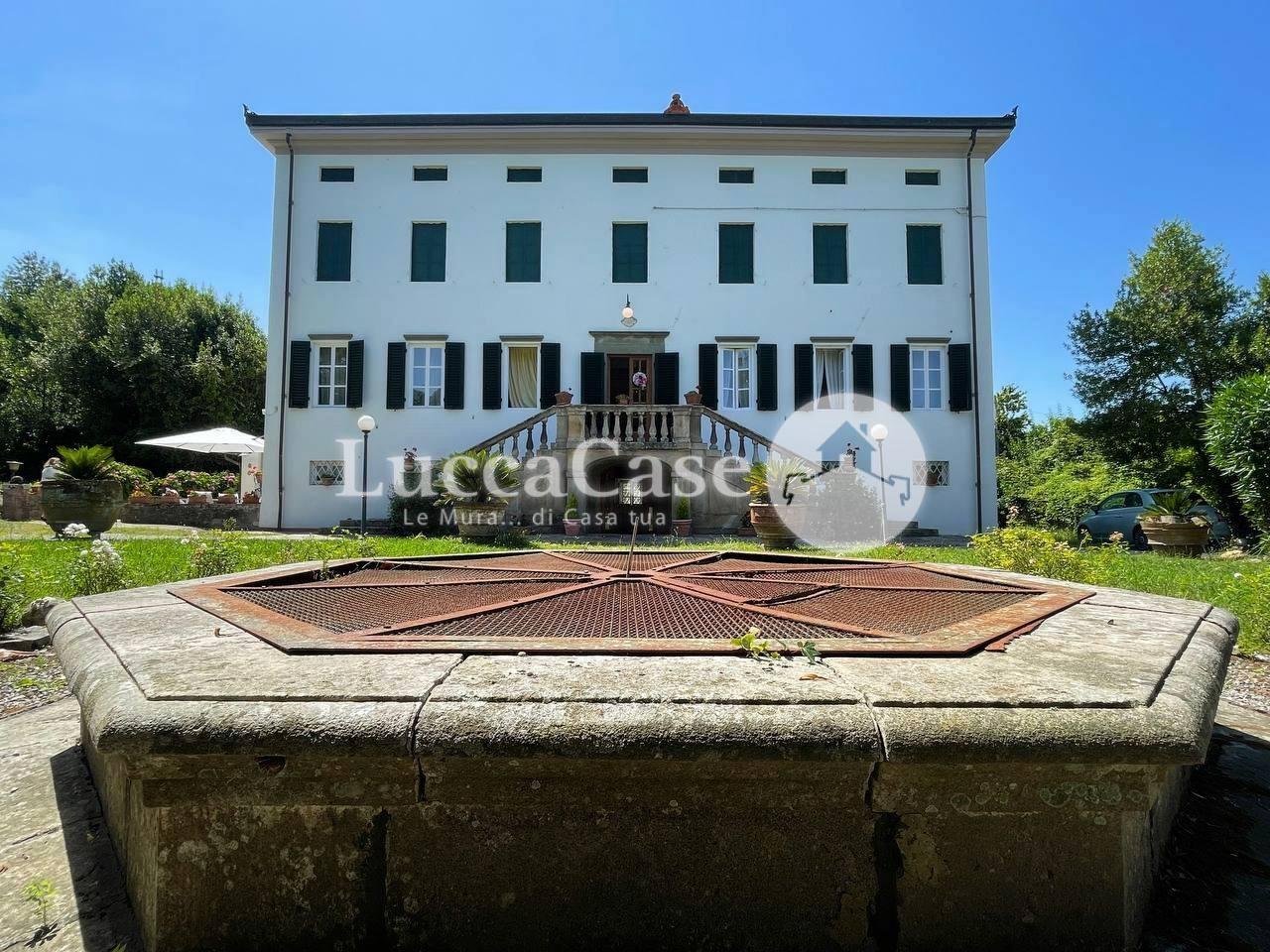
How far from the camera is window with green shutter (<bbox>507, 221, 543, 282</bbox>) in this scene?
17.8m

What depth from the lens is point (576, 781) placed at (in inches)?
54.7

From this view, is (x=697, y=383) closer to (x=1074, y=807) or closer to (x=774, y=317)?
(x=774, y=317)

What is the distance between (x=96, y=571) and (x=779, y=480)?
29.2 feet

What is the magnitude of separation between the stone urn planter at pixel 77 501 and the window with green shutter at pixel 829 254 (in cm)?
1584

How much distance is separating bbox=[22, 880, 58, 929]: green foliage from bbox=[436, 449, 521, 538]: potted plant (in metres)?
10.7

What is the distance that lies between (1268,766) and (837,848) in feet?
7.36

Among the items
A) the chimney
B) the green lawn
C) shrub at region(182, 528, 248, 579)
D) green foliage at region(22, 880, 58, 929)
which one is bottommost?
green foliage at region(22, 880, 58, 929)

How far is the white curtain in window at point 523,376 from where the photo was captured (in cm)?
1753

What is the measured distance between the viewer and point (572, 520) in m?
14.8

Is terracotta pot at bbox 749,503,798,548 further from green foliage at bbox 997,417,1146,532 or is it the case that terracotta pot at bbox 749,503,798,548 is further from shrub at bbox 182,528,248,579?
green foliage at bbox 997,417,1146,532

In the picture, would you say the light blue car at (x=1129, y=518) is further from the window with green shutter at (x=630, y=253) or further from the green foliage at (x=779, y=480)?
the window with green shutter at (x=630, y=253)

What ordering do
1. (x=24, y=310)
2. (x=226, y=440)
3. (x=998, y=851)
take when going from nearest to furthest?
(x=998, y=851)
(x=226, y=440)
(x=24, y=310)

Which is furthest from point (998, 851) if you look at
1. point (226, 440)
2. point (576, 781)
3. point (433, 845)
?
point (226, 440)

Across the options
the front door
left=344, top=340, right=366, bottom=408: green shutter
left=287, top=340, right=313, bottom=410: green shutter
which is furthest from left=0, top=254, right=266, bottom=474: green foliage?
the front door
